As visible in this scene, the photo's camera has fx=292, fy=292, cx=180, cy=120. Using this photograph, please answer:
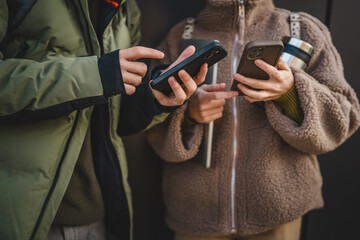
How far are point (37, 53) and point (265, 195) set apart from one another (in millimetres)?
820

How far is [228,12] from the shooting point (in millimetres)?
1002

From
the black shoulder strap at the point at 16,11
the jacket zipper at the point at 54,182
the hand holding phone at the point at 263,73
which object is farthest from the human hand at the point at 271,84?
the black shoulder strap at the point at 16,11

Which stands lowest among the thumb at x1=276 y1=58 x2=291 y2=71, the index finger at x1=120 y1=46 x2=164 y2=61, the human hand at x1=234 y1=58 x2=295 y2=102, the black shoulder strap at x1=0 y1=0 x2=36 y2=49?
the human hand at x1=234 y1=58 x2=295 y2=102

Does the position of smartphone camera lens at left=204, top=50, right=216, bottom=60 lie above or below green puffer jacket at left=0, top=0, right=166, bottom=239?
above

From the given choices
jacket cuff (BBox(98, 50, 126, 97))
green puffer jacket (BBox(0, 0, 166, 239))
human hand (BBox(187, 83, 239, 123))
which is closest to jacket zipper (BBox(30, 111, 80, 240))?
green puffer jacket (BBox(0, 0, 166, 239))

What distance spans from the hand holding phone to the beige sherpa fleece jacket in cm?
8

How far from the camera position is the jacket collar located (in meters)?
0.98

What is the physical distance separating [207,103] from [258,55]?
25 cm

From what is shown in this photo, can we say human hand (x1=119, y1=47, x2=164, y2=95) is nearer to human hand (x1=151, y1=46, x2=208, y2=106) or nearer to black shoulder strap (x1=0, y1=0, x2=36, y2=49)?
human hand (x1=151, y1=46, x2=208, y2=106)

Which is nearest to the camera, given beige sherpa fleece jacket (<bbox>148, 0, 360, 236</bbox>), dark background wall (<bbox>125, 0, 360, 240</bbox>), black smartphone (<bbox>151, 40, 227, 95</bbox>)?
black smartphone (<bbox>151, 40, 227, 95</bbox>)

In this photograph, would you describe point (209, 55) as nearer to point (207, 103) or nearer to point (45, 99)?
point (207, 103)

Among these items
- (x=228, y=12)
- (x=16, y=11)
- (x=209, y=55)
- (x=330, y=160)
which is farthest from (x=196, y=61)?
(x=330, y=160)

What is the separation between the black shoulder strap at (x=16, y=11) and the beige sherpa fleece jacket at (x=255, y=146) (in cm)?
53

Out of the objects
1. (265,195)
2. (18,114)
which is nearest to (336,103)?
(265,195)
